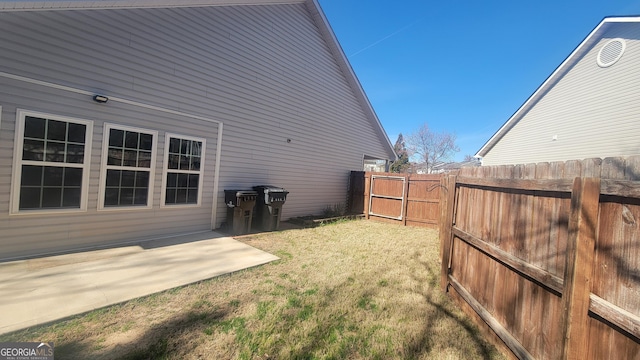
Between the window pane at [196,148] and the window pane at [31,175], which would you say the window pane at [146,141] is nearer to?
the window pane at [196,148]

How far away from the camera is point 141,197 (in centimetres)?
537

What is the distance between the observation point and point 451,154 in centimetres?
3584

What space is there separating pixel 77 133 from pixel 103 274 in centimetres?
268

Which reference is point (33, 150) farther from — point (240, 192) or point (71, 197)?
point (240, 192)

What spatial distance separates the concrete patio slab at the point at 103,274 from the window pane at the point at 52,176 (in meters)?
1.28

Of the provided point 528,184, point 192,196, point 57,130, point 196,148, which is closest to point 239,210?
point 192,196

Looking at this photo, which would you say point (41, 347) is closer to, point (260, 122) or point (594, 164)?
point (594, 164)

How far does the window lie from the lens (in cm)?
568

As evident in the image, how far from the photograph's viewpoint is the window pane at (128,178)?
509cm

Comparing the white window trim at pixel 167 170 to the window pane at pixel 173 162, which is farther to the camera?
the window pane at pixel 173 162

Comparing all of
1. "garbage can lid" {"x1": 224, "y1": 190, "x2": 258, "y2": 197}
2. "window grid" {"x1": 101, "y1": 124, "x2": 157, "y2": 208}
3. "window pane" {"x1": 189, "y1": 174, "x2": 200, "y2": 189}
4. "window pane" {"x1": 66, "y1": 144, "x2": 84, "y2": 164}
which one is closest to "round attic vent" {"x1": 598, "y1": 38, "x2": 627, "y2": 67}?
"garbage can lid" {"x1": 224, "y1": 190, "x2": 258, "y2": 197}

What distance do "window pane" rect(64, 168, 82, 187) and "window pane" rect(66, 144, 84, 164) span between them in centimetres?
16

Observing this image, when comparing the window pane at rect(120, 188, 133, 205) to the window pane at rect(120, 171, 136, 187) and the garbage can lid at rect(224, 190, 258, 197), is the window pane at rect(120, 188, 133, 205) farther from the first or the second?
the garbage can lid at rect(224, 190, 258, 197)

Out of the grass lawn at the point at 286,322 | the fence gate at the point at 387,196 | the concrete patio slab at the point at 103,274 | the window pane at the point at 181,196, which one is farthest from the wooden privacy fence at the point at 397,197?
the window pane at the point at 181,196
